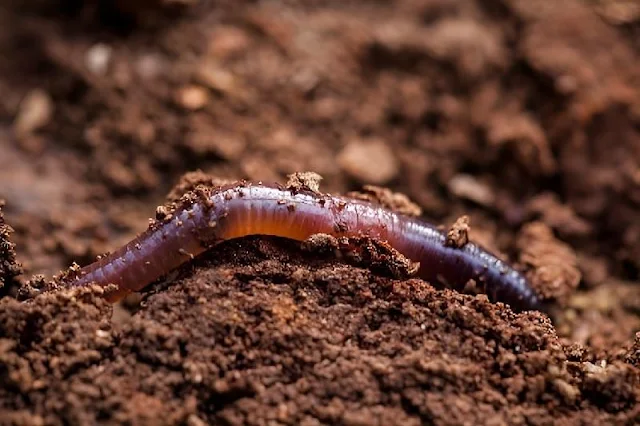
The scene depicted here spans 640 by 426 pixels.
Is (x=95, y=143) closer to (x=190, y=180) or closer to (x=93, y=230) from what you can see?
(x=93, y=230)

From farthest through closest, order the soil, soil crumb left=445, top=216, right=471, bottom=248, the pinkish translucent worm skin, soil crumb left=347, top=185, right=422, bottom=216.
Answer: the soil
soil crumb left=347, top=185, right=422, bottom=216
soil crumb left=445, top=216, right=471, bottom=248
the pinkish translucent worm skin

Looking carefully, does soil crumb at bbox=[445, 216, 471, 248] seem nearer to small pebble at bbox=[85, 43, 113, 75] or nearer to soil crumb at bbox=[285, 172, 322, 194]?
soil crumb at bbox=[285, 172, 322, 194]

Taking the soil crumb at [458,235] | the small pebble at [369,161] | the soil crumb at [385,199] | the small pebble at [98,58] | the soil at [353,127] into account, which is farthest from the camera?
the small pebble at [98,58]

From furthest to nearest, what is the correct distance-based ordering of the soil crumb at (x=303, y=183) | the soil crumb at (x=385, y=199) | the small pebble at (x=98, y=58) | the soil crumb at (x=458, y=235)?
the small pebble at (x=98, y=58) < the soil crumb at (x=385, y=199) < the soil crumb at (x=458, y=235) < the soil crumb at (x=303, y=183)

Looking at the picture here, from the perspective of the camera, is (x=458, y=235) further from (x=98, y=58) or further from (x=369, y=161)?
(x=98, y=58)

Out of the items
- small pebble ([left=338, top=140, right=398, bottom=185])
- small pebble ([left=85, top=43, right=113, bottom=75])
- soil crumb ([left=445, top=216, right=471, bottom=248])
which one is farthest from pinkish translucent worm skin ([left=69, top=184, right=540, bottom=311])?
small pebble ([left=85, top=43, right=113, bottom=75])

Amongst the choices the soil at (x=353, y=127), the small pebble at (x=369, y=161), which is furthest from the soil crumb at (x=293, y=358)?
the small pebble at (x=369, y=161)

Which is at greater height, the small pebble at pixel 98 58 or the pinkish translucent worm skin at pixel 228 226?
the small pebble at pixel 98 58

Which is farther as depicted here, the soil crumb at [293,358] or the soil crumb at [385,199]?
the soil crumb at [385,199]

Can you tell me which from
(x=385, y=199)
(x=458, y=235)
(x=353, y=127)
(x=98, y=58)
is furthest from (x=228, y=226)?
(x=98, y=58)

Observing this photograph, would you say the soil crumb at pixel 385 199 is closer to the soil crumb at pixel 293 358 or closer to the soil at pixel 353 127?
the soil at pixel 353 127

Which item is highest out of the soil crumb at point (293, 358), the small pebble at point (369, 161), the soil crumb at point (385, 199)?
the small pebble at point (369, 161)
